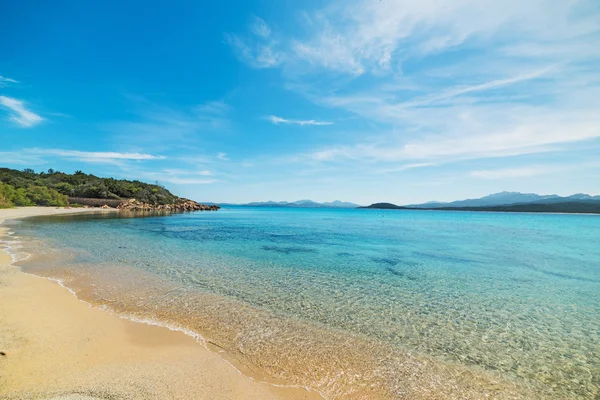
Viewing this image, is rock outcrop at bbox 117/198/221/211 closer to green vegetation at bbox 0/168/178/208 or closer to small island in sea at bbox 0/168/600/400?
green vegetation at bbox 0/168/178/208

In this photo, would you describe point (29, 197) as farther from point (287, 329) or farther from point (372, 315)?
point (372, 315)

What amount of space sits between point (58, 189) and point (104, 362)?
10349cm

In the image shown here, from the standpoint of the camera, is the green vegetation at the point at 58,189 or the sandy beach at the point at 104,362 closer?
the sandy beach at the point at 104,362

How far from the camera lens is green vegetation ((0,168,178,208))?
59219 mm

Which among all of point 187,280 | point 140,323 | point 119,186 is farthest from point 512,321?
point 119,186

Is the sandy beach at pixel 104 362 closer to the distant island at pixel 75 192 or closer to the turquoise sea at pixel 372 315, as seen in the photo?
the turquoise sea at pixel 372 315

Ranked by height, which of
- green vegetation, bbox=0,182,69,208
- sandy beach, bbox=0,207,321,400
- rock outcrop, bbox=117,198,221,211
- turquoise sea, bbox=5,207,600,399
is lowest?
turquoise sea, bbox=5,207,600,399

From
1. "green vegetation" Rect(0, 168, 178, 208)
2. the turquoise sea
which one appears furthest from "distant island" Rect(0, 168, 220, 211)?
the turquoise sea

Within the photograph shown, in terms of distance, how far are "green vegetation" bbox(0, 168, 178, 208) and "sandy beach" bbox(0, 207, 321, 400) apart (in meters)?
65.2

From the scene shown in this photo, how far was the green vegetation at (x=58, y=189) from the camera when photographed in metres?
59.2

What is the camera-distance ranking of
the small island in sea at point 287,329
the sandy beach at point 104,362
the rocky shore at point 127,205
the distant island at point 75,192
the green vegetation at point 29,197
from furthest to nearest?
the rocky shore at point 127,205 → the distant island at point 75,192 → the green vegetation at point 29,197 → the small island in sea at point 287,329 → the sandy beach at point 104,362

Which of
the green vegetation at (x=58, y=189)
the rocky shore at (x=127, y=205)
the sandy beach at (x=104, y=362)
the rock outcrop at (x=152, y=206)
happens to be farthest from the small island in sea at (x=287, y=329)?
the rocky shore at (x=127, y=205)

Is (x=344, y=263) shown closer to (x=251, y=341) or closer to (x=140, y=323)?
(x=251, y=341)

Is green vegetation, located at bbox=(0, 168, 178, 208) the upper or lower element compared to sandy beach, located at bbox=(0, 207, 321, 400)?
upper
